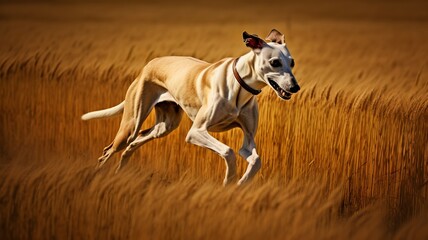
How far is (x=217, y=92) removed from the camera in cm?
796

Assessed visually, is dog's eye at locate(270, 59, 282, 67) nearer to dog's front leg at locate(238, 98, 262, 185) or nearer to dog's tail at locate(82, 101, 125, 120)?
dog's front leg at locate(238, 98, 262, 185)

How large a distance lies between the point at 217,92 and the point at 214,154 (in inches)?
67.5

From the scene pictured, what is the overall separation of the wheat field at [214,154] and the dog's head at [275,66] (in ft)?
2.20

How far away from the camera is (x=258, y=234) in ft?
20.1

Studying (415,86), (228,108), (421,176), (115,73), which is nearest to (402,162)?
(421,176)

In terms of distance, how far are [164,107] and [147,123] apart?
5.18 ft

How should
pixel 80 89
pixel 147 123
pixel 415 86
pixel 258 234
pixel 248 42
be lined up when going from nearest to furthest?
pixel 258 234, pixel 248 42, pixel 415 86, pixel 147 123, pixel 80 89

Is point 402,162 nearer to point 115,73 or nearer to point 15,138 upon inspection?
point 115,73

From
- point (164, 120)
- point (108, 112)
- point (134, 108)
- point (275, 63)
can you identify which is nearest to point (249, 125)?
point (275, 63)

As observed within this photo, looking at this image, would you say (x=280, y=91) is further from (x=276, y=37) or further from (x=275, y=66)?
(x=276, y=37)

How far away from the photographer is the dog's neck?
7816mm

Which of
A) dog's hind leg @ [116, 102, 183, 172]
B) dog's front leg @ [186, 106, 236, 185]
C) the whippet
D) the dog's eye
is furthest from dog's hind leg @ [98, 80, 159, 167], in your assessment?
the dog's eye

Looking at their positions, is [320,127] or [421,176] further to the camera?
[320,127]

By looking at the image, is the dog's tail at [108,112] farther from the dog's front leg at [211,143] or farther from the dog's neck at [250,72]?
the dog's neck at [250,72]
